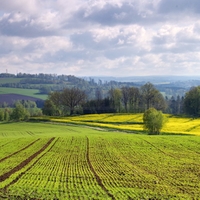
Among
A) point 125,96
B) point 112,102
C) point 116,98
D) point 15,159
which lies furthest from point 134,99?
point 15,159

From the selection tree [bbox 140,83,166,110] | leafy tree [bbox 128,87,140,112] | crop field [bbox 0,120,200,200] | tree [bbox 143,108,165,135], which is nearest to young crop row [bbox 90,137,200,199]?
crop field [bbox 0,120,200,200]

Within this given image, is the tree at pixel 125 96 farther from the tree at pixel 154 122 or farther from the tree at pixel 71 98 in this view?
the tree at pixel 154 122

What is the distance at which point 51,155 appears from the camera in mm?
32562

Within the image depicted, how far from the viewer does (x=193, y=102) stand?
113250 mm

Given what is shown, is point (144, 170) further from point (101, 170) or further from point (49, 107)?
point (49, 107)

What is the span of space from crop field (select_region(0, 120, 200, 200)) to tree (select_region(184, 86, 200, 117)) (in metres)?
75.4

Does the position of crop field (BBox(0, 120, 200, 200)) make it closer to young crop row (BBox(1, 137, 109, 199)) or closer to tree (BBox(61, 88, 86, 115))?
young crop row (BBox(1, 137, 109, 199))

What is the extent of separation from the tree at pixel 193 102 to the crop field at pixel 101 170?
75369mm

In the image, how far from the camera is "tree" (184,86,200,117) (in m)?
113

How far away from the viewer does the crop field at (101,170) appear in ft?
60.6

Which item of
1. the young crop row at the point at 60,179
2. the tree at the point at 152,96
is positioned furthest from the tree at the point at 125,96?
the young crop row at the point at 60,179

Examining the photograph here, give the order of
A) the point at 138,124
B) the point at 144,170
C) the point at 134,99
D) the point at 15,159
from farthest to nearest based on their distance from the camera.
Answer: the point at 134,99, the point at 138,124, the point at 15,159, the point at 144,170

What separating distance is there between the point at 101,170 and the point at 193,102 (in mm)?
95262

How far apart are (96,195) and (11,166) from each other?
38.4 ft
